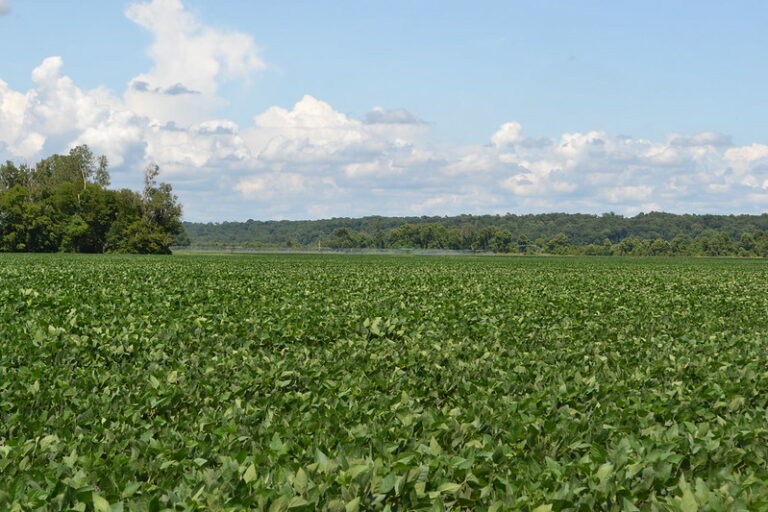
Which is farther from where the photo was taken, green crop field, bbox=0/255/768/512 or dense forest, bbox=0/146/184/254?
dense forest, bbox=0/146/184/254

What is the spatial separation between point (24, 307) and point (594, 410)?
576 inches

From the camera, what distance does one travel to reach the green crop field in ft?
16.3

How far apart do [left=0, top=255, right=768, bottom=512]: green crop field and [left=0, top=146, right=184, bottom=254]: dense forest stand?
103 metres

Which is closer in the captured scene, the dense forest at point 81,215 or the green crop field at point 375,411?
the green crop field at point 375,411

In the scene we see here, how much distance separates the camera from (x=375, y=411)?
286 inches

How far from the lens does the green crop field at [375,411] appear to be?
4.98 meters

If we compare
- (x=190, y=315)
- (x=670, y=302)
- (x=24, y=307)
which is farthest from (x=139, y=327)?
(x=670, y=302)

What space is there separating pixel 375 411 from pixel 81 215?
4638 inches

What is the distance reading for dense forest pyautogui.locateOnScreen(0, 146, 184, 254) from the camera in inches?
4264

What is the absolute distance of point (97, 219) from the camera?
11388cm

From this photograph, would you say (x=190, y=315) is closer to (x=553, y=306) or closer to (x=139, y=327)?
(x=139, y=327)

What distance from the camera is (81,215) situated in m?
114

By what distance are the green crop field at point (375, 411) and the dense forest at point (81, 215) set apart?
103 meters

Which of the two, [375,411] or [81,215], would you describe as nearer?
[375,411]
